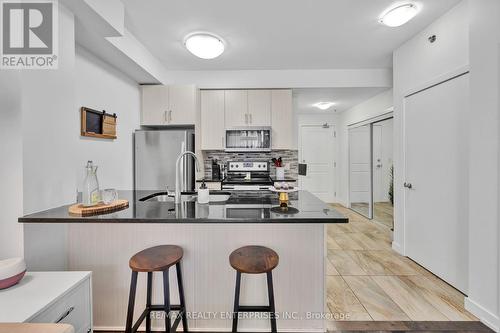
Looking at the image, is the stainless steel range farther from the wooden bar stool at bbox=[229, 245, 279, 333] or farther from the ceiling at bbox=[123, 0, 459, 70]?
the wooden bar stool at bbox=[229, 245, 279, 333]

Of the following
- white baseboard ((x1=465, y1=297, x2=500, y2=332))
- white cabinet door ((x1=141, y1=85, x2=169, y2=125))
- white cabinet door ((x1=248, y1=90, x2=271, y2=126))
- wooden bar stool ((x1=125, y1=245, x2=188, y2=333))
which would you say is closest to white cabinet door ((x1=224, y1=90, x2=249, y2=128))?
white cabinet door ((x1=248, y1=90, x2=271, y2=126))

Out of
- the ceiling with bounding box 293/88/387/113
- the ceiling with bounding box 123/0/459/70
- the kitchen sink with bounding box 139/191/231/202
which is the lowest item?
the kitchen sink with bounding box 139/191/231/202

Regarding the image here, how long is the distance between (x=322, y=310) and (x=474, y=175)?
159 cm

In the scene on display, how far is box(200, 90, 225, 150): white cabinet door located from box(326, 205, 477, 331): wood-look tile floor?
2.32 metres

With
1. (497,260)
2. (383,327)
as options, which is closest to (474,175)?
(497,260)

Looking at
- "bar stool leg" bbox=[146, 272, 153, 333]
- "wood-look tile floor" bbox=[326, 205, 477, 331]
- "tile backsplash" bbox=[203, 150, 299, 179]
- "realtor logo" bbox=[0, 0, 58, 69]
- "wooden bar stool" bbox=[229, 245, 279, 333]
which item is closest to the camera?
"wooden bar stool" bbox=[229, 245, 279, 333]

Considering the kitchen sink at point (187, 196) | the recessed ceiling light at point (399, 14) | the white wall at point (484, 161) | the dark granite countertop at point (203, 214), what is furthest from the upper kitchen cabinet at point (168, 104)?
the white wall at point (484, 161)

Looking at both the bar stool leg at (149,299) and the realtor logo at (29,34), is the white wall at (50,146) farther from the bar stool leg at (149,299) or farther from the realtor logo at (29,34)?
the bar stool leg at (149,299)

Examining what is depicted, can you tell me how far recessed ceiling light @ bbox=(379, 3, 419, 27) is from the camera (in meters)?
2.14

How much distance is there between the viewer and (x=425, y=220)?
2613mm

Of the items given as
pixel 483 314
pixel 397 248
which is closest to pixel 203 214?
pixel 483 314

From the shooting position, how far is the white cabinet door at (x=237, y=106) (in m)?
3.69

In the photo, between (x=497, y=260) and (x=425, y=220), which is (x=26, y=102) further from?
(x=425, y=220)

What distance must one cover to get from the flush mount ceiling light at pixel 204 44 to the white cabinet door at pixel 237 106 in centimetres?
107
